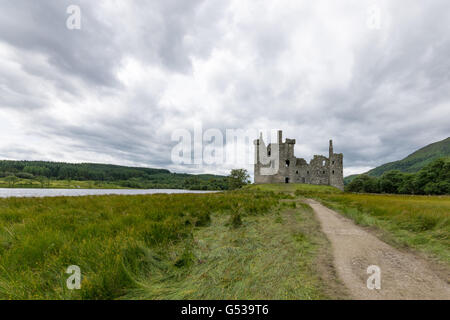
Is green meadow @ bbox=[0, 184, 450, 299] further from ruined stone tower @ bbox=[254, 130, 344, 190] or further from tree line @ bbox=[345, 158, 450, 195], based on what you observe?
tree line @ bbox=[345, 158, 450, 195]

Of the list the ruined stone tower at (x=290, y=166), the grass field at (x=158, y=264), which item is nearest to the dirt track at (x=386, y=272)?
the grass field at (x=158, y=264)

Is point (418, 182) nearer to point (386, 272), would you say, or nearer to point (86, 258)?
point (386, 272)

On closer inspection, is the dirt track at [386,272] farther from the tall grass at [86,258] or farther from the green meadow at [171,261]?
the tall grass at [86,258]

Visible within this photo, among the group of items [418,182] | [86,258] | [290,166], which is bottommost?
[86,258]

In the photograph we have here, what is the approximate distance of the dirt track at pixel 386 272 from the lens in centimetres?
284

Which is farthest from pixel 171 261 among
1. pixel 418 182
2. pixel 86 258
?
pixel 418 182

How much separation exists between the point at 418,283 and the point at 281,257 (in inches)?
91.7

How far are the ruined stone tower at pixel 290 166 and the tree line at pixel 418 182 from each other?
14.1m

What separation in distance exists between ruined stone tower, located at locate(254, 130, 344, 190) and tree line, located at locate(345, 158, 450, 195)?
14106mm

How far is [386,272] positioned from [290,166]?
2379 inches

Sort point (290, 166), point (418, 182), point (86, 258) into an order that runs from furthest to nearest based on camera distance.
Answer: point (290, 166) → point (418, 182) → point (86, 258)

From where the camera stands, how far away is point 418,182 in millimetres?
50312

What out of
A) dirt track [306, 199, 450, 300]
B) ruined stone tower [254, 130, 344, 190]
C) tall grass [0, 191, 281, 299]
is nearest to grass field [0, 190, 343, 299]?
tall grass [0, 191, 281, 299]
